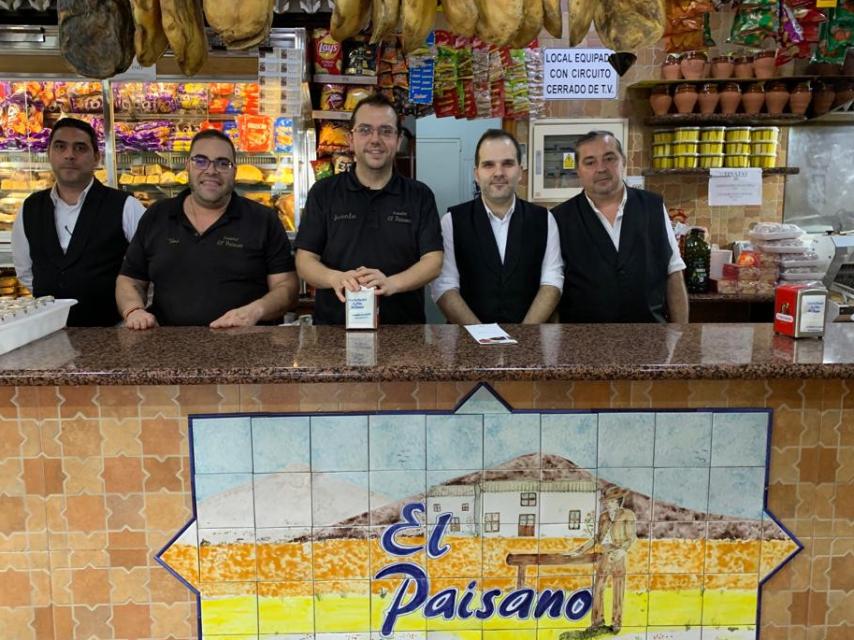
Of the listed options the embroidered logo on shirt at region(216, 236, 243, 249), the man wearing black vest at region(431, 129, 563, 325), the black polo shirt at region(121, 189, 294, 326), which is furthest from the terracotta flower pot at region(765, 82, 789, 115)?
the embroidered logo on shirt at region(216, 236, 243, 249)

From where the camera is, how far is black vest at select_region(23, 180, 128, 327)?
3.47 m

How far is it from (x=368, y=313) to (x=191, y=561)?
859mm

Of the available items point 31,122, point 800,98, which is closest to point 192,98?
point 31,122

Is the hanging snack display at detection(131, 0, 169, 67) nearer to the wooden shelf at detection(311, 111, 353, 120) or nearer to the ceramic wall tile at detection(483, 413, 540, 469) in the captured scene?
the ceramic wall tile at detection(483, 413, 540, 469)

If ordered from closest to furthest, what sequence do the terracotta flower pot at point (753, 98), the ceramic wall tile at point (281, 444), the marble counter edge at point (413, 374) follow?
the marble counter edge at point (413, 374), the ceramic wall tile at point (281, 444), the terracotta flower pot at point (753, 98)

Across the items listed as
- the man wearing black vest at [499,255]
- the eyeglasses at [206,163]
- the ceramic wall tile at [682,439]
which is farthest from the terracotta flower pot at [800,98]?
the eyeglasses at [206,163]

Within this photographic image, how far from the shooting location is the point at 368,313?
243cm

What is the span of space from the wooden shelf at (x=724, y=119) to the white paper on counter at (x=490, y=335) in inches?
106

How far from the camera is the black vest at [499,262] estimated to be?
3.20 meters

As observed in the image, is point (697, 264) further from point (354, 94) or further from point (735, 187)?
point (354, 94)

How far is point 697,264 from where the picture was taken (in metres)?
4.51

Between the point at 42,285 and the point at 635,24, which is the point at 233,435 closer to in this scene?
the point at 635,24

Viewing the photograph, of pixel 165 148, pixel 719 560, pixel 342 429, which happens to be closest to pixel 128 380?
pixel 342 429

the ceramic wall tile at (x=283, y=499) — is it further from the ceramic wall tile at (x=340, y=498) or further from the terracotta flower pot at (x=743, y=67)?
the terracotta flower pot at (x=743, y=67)
